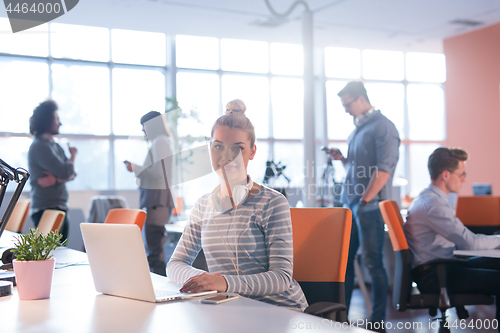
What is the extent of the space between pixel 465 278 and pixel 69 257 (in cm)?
182

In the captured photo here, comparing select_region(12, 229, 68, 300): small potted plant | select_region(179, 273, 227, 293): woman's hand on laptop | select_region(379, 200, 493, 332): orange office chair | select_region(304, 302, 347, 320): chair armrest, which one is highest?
select_region(12, 229, 68, 300): small potted plant

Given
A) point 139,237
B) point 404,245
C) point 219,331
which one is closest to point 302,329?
point 219,331

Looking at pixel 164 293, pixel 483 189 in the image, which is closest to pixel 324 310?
pixel 164 293

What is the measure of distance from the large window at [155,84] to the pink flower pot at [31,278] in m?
4.74

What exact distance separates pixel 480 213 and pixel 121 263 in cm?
311

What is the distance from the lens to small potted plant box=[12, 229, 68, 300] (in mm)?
1161

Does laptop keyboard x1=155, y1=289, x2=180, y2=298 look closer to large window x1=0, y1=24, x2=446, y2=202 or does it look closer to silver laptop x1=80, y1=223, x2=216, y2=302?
silver laptop x1=80, y1=223, x2=216, y2=302

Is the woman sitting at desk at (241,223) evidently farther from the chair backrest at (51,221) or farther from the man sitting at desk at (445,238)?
the chair backrest at (51,221)

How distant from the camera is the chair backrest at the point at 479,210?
3.48 metres

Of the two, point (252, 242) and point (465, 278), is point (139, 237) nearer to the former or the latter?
point (252, 242)

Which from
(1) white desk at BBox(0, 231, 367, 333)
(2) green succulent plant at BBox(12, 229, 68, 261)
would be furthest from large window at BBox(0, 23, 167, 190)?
(1) white desk at BBox(0, 231, 367, 333)

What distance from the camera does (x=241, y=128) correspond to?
142 cm

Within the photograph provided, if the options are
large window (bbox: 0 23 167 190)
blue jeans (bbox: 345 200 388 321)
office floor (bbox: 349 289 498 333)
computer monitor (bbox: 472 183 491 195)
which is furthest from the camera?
large window (bbox: 0 23 167 190)

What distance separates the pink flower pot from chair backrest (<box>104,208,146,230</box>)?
44.3 inches
